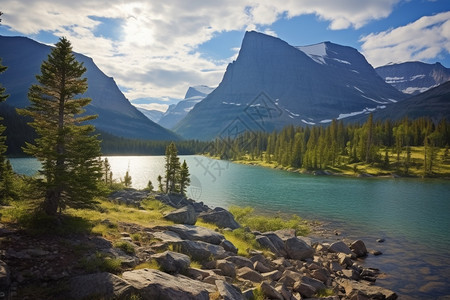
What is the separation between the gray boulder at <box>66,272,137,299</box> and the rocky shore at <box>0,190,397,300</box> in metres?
0.03

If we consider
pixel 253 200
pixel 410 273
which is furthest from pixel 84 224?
pixel 253 200

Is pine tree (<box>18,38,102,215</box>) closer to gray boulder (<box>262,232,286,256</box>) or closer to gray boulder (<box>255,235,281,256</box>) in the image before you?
gray boulder (<box>255,235,281,256</box>)

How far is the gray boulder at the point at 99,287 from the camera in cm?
1038

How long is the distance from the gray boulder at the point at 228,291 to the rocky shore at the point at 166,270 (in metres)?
0.05

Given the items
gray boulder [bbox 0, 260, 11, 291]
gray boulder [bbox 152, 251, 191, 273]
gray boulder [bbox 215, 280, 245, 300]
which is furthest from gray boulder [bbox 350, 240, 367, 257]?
gray boulder [bbox 0, 260, 11, 291]

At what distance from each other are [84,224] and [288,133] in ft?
572

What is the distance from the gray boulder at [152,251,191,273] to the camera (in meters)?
13.8

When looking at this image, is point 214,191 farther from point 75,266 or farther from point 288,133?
point 288,133

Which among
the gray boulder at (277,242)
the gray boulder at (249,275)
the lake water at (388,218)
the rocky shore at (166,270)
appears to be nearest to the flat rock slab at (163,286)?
the rocky shore at (166,270)

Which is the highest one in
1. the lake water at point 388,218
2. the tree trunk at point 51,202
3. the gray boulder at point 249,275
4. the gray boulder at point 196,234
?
the tree trunk at point 51,202

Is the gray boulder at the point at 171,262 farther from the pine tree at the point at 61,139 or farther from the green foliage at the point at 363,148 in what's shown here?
the green foliage at the point at 363,148

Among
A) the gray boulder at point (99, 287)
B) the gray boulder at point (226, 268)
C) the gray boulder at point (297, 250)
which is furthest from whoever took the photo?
the gray boulder at point (297, 250)

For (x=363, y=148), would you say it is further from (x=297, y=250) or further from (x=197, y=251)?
(x=197, y=251)

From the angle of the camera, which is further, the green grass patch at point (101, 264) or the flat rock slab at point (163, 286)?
the green grass patch at point (101, 264)
